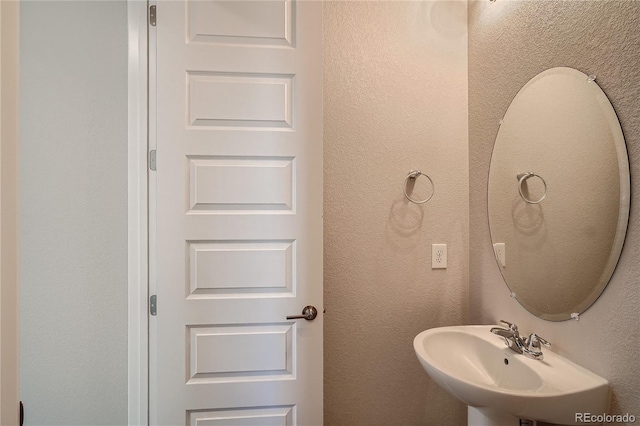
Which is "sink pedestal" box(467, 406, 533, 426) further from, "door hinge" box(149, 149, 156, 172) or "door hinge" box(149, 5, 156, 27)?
"door hinge" box(149, 5, 156, 27)

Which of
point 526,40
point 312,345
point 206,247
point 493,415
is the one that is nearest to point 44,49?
point 206,247

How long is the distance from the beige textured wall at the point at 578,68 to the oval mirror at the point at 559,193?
31 millimetres

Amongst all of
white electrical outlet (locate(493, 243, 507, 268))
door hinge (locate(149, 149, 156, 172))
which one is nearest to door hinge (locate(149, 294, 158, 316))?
door hinge (locate(149, 149, 156, 172))

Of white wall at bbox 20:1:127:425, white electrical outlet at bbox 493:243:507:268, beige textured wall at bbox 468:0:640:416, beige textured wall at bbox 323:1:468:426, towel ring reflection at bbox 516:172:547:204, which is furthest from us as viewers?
beige textured wall at bbox 323:1:468:426

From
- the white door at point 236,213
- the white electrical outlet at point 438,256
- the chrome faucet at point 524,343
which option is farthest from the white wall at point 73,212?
the chrome faucet at point 524,343

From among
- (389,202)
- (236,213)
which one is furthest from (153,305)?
(389,202)

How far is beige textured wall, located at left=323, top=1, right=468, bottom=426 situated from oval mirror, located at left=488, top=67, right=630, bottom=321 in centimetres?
31

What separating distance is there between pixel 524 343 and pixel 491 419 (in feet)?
0.91

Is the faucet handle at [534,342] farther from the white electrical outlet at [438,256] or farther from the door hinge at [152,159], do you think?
the door hinge at [152,159]

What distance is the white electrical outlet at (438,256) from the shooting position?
1678 millimetres

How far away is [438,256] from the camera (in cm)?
168

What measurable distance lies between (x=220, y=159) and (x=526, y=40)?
50.3 inches

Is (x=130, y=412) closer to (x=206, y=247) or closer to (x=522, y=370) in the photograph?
(x=206, y=247)

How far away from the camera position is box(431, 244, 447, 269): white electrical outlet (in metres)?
1.68
